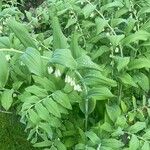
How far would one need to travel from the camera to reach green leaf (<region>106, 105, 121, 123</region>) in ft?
8.04

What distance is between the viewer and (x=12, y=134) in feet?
12.4

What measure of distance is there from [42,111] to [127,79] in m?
0.54

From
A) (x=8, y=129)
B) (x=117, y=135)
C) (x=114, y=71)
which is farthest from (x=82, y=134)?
(x=8, y=129)

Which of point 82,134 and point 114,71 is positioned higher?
point 114,71

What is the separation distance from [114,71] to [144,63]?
0.18 metres

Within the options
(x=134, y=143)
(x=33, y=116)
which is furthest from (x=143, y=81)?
(x=33, y=116)

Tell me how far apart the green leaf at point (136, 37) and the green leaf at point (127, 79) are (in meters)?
0.18

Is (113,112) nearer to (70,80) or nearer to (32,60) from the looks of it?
(70,80)

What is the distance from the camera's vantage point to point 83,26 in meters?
2.89

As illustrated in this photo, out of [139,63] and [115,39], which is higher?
[115,39]

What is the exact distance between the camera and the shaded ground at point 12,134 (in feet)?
12.0

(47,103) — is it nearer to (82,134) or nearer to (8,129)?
(82,134)

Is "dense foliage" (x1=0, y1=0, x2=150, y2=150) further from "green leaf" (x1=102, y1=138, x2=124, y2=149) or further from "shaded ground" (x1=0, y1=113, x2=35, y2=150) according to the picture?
"shaded ground" (x1=0, y1=113, x2=35, y2=150)

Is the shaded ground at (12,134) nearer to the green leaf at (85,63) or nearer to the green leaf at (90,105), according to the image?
the green leaf at (90,105)
